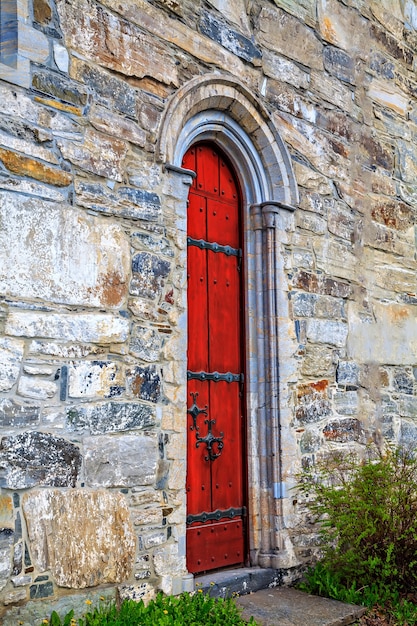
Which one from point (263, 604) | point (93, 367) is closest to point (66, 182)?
point (93, 367)

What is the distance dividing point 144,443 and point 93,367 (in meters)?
0.52

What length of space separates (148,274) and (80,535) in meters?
1.41

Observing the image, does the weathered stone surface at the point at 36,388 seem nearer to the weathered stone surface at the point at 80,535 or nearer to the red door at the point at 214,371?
the weathered stone surface at the point at 80,535

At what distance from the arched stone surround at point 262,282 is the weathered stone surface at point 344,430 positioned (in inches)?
18.2

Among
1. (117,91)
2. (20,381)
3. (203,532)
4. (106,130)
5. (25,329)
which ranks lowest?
(203,532)

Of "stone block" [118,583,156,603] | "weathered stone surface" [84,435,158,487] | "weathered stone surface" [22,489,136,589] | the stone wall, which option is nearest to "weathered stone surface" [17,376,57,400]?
the stone wall

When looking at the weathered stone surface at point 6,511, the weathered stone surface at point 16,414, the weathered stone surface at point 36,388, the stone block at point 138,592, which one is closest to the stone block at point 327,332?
the stone block at point 138,592

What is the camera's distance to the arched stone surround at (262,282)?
447cm

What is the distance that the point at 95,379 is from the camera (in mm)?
3486

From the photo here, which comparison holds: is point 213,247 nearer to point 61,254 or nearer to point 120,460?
point 61,254

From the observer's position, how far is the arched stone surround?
4469 mm

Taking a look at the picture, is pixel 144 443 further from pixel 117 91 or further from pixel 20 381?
pixel 117 91

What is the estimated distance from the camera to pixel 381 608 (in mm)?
4094

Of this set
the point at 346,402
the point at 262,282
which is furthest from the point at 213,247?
the point at 346,402
